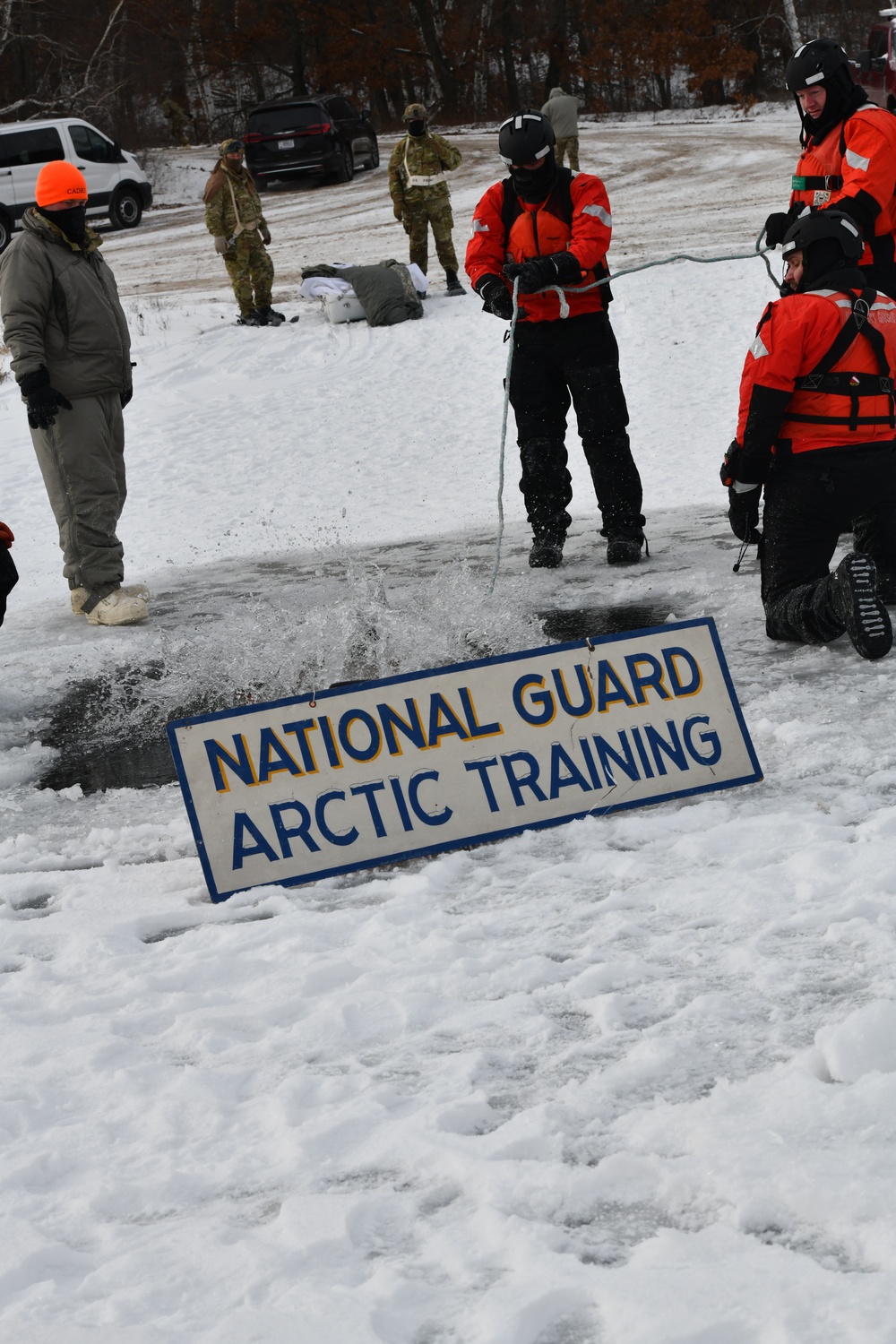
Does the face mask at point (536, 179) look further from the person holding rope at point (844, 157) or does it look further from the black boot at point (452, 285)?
the black boot at point (452, 285)

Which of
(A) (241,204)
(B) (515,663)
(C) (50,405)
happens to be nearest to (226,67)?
(A) (241,204)

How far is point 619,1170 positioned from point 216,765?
1554 millimetres

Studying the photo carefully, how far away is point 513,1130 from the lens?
2.31 m

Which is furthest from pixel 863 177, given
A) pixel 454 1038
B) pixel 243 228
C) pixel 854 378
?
pixel 243 228

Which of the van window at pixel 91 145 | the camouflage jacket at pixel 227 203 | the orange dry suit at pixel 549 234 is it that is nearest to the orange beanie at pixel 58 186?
the orange dry suit at pixel 549 234

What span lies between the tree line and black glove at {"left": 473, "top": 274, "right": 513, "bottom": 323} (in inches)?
1084

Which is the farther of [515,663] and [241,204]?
[241,204]

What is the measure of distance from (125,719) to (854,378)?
9.76ft

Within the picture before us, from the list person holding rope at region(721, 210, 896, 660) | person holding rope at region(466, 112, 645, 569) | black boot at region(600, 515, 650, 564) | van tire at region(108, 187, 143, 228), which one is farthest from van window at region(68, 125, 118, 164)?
person holding rope at region(721, 210, 896, 660)

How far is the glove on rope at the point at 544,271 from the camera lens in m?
5.43

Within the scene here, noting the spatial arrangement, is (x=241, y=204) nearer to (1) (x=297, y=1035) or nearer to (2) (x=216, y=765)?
(2) (x=216, y=765)

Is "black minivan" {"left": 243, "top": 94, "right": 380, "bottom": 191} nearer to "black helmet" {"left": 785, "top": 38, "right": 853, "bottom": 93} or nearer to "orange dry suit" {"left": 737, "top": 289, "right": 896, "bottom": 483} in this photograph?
"black helmet" {"left": 785, "top": 38, "right": 853, "bottom": 93}

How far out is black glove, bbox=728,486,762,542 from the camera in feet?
16.5

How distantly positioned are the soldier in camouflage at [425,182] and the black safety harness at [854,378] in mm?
8963
